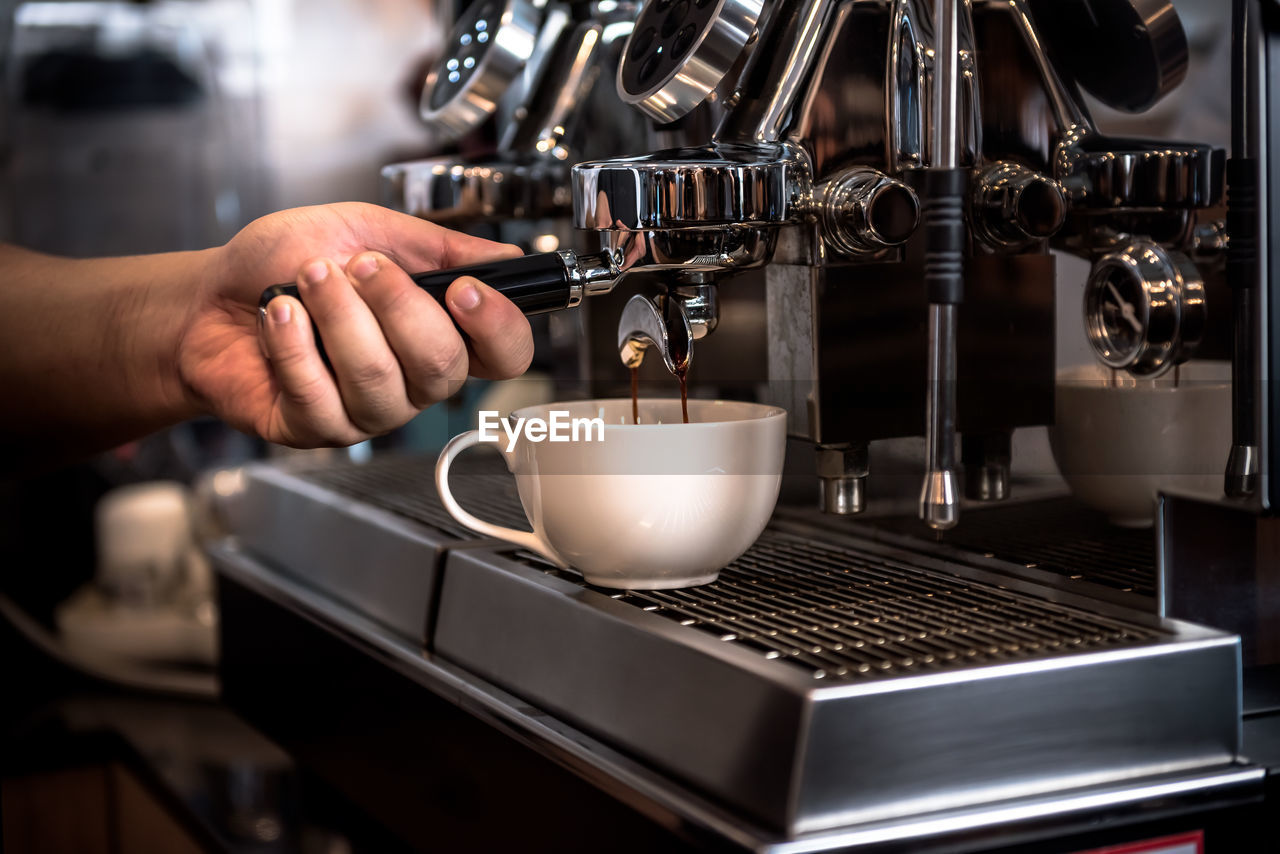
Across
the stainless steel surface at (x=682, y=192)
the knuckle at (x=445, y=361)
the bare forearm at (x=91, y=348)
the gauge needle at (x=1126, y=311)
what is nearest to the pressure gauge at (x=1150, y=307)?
the gauge needle at (x=1126, y=311)

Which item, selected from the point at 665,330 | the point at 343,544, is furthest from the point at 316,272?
the point at 343,544

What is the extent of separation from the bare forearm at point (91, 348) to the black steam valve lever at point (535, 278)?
20 centimetres

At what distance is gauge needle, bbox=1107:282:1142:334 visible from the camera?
47 cm

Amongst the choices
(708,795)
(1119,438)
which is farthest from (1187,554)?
(708,795)

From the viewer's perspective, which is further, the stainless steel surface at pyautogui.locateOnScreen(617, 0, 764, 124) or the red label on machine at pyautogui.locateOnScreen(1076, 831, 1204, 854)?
the stainless steel surface at pyautogui.locateOnScreen(617, 0, 764, 124)

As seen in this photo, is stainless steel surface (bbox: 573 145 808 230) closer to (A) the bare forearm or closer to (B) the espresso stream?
(B) the espresso stream

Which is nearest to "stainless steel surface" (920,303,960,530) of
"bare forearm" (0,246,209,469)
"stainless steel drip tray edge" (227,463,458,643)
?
"stainless steel drip tray edge" (227,463,458,643)

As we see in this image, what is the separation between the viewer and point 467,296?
1.58ft

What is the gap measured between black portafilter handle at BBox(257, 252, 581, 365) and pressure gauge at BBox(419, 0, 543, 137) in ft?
0.67

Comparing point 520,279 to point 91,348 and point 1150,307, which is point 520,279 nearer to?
point 1150,307

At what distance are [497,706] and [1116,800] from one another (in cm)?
21

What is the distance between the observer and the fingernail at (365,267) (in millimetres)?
474

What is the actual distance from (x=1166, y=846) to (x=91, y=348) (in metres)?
0.54

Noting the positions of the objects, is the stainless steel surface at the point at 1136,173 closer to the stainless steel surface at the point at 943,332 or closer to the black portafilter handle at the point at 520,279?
the stainless steel surface at the point at 943,332
